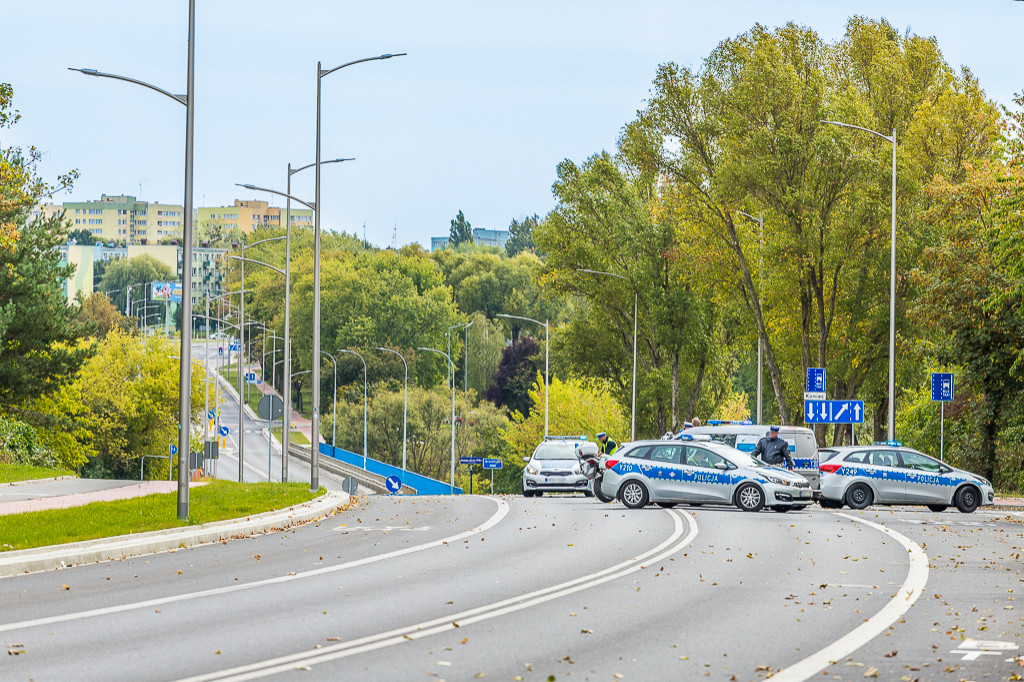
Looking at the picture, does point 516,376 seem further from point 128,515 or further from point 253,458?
point 128,515

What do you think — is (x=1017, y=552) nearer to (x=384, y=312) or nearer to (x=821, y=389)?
(x=821, y=389)

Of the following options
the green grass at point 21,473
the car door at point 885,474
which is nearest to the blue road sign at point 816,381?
the car door at point 885,474

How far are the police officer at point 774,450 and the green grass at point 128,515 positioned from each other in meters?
9.89

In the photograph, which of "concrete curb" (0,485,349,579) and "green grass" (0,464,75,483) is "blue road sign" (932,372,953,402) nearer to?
"concrete curb" (0,485,349,579)

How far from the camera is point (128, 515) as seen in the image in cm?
2169

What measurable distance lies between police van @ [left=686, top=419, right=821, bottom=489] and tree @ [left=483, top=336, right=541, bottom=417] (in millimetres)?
76611

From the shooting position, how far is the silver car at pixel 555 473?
37562 mm

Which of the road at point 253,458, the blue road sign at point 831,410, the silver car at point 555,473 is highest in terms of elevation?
the blue road sign at point 831,410

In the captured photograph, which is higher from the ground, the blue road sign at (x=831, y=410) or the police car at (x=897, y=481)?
the blue road sign at (x=831, y=410)

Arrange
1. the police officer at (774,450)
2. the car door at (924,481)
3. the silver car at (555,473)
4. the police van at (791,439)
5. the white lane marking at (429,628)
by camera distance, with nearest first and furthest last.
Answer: the white lane marking at (429,628), the car door at (924,481), the police officer at (774,450), the police van at (791,439), the silver car at (555,473)

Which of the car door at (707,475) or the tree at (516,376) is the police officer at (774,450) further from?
the tree at (516,376)

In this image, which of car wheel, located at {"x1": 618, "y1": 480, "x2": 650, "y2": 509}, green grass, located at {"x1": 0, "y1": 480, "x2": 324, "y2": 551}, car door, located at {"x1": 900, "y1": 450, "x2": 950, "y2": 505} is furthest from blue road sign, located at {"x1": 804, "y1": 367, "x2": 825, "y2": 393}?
green grass, located at {"x1": 0, "y1": 480, "x2": 324, "y2": 551}

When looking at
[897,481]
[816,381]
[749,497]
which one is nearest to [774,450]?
[897,481]

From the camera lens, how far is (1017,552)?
61.9ft
